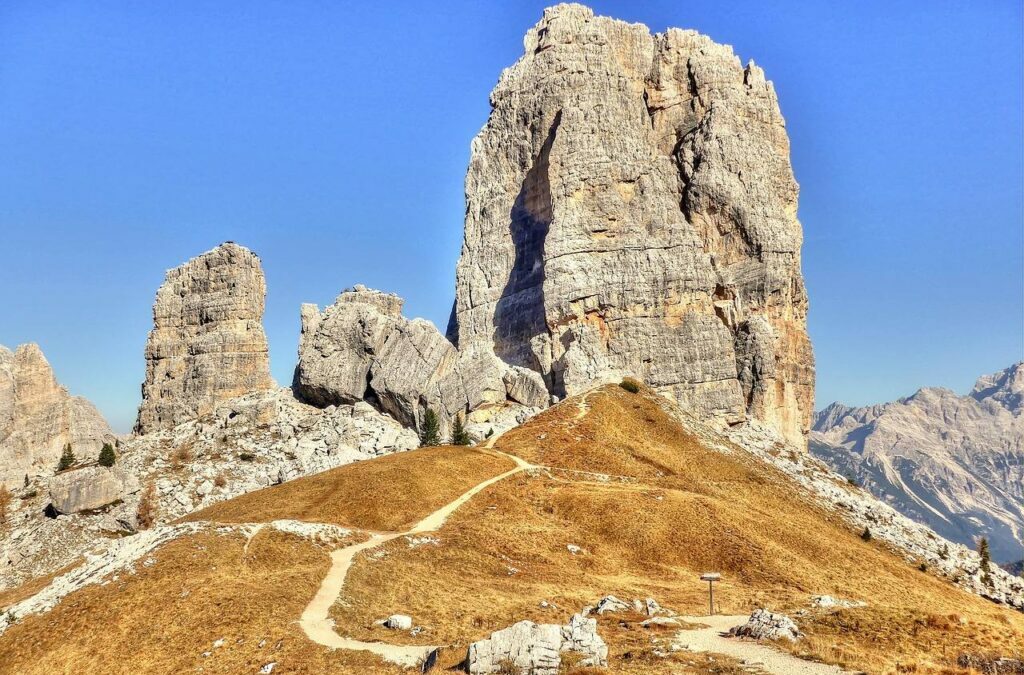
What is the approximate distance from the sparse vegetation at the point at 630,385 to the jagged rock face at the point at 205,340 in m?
44.6

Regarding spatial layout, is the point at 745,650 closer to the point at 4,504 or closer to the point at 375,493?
the point at 375,493

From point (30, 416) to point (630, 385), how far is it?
283 ft

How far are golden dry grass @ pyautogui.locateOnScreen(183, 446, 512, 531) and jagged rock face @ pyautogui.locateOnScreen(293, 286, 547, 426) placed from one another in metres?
24.1

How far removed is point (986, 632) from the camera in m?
34.5

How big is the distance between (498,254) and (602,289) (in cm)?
2309

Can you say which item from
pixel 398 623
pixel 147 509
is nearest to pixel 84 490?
pixel 147 509

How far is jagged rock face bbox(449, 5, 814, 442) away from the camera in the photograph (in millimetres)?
109750

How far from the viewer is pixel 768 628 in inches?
1335

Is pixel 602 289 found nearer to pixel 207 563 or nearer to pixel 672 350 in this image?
pixel 672 350

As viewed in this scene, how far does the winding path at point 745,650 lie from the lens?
2964 centimetres

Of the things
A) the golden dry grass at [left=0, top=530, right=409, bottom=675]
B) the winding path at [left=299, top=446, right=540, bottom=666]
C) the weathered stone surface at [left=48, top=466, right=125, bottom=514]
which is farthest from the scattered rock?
the weathered stone surface at [left=48, top=466, right=125, bottom=514]

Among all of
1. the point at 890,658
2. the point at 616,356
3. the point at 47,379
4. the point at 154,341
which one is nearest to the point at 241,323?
the point at 154,341

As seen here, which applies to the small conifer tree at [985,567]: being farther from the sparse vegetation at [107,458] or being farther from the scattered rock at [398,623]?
the sparse vegetation at [107,458]

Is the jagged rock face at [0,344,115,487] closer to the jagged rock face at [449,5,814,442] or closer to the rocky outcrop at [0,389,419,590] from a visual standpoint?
the rocky outcrop at [0,389,419,590]
